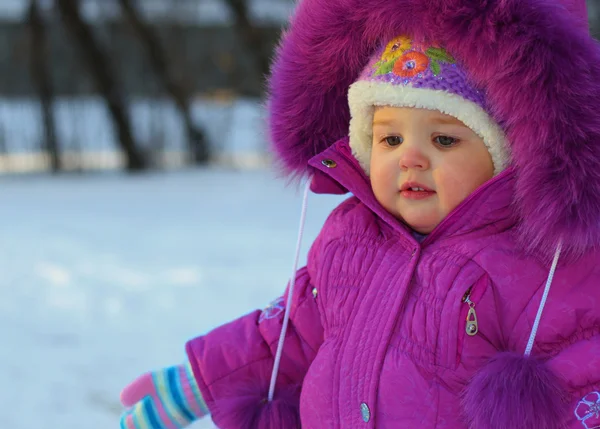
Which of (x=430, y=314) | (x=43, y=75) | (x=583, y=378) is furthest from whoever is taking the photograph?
(x=43, y=75)

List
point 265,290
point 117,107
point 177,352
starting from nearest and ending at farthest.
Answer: point 177,352 → point 265,290 → point 117,107

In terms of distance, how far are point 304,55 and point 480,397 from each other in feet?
2.87

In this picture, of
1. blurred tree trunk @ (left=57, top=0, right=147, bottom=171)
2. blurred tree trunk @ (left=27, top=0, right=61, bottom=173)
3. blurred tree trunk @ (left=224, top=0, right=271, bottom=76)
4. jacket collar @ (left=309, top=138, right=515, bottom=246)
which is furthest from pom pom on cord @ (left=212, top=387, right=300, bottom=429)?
blurred tree trunk @ (left=27, top=0, right=61, bottom=173)

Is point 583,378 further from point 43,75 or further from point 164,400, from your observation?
point 43,75

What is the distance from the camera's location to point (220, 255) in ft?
14.8

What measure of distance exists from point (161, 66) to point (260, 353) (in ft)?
23.8

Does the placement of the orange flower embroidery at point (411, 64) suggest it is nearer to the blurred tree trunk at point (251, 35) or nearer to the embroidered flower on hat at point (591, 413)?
the embroidered flower on hat at point (591, 413)

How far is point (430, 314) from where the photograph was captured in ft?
5.11

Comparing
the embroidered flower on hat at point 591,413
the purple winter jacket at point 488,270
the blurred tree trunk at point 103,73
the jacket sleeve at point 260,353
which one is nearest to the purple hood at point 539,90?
the purple winter jacket at point 488,270

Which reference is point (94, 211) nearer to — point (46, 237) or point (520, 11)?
point (46, 237)

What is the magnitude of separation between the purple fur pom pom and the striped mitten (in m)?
0.70

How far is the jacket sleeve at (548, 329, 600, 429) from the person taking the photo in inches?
56.4

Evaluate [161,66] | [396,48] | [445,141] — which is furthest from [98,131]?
[445,141]

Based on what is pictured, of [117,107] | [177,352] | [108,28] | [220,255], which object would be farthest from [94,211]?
[108,28]
